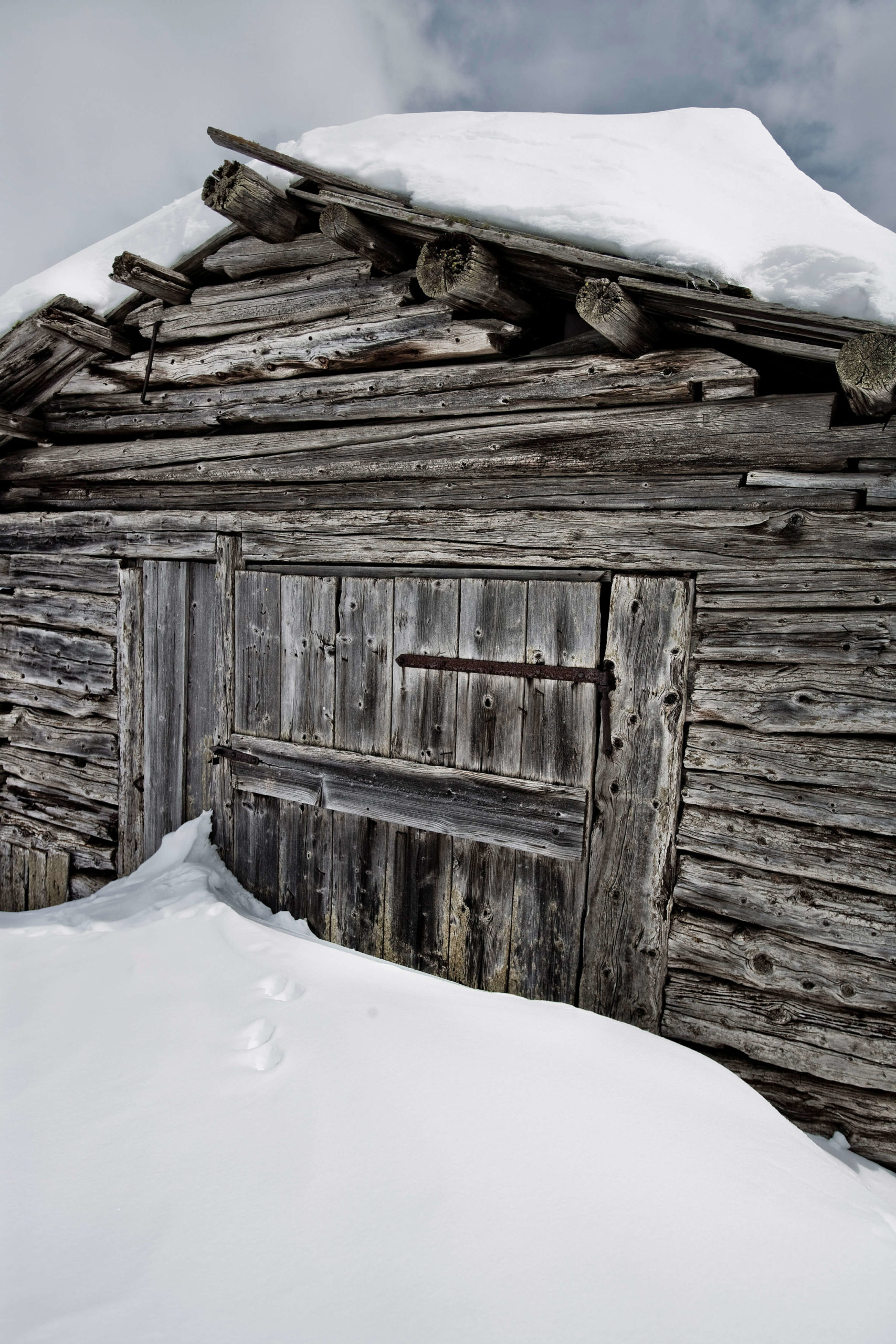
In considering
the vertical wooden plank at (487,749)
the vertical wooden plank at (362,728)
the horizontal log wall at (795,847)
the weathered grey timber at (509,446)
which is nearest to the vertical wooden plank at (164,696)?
the weathered grey timber at (509,446)

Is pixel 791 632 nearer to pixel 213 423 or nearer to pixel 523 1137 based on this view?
pixel 523 1137

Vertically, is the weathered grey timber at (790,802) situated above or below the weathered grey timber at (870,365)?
below

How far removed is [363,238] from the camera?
304 cm

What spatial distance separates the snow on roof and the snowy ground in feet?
8.56

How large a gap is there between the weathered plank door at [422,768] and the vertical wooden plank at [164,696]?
0.43 metres

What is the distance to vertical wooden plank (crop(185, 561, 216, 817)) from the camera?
4.06m

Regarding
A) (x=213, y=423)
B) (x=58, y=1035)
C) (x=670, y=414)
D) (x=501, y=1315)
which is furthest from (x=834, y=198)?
(x=58, y=1035)

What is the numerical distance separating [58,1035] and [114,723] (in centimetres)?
234

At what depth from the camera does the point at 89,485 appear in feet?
14.7

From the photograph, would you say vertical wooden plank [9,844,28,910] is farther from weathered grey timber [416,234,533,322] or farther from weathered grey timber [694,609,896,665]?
weathered grey timber [694,609,896,665]

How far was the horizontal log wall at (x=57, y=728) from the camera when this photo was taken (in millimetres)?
4492

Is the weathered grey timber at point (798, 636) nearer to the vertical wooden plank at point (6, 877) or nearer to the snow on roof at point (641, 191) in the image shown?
the snow on roof at point (641, 191)

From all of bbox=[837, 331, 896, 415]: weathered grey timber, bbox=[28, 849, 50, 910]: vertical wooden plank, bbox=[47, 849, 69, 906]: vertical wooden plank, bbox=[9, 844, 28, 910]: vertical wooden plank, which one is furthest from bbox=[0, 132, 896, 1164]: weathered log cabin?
bbox=[9, 844, 28, 910]: vertical wooden plank

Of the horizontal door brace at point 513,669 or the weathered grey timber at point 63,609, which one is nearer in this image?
the horizontal door brace at point 513,669
